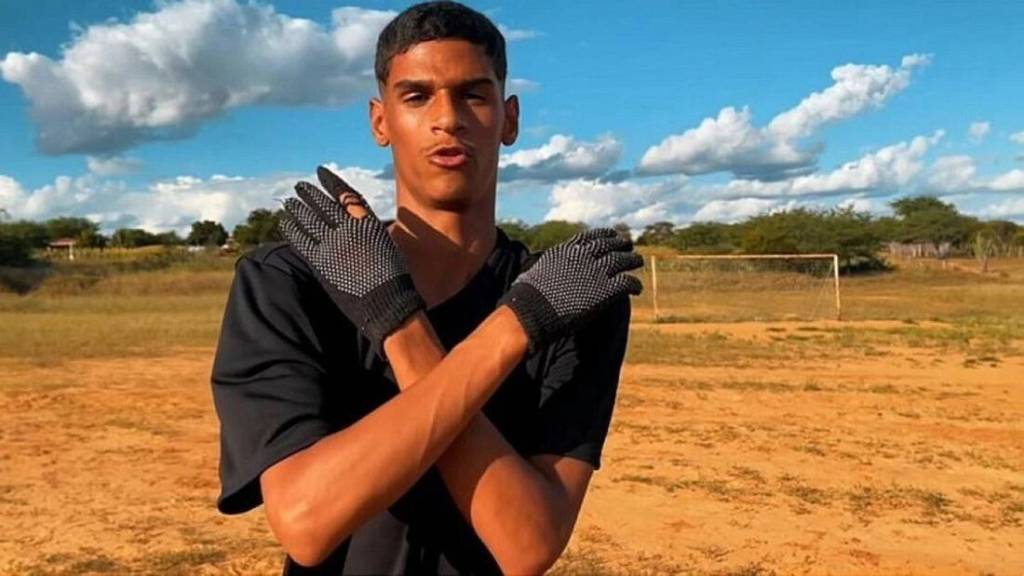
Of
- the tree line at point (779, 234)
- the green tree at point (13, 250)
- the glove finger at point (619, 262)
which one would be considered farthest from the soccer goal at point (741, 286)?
the green tree at point (13, 250)

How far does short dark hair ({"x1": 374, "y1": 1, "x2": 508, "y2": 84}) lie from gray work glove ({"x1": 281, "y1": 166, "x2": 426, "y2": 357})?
273 mm

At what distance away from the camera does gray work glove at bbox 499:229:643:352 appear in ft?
4.93

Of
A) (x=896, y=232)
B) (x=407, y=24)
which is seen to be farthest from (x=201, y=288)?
(x=896, y=232)

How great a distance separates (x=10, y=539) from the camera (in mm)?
7066

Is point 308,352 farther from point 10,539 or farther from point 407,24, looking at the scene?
point 10,539

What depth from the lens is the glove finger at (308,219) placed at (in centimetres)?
154

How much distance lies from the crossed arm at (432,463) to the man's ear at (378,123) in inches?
16.4

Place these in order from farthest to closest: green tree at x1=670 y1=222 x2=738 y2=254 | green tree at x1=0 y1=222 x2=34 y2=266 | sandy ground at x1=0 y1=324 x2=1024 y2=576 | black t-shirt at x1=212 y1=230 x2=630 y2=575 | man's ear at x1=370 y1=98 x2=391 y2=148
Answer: green tree at x1=670 y1=222 x2=738 y2=254, green tree at x1=0 y1=222 x2=34 y2=266, sandy ground at x1=0 y1=324 x2=1024 y2=576, man's ear at x1=370 y1=98 x2=391 y2=148, black t-shirt at x1=212 y1=230 x2=630 y2=575

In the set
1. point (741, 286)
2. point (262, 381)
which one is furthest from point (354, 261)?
point (741, 286)

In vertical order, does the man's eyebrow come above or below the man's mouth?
above

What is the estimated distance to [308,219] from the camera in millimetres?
1552

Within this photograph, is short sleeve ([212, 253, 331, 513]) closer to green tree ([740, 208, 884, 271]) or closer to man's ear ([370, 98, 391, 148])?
man's ear ([370, 98, 391, 148])

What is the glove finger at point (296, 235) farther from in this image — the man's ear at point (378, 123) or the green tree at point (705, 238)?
the green tree at point (705, 238)

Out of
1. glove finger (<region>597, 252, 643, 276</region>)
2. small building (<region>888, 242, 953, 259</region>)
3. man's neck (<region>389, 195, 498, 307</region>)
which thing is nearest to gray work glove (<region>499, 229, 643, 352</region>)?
glove finger (<region>597, 252, 643, 276</region>)
